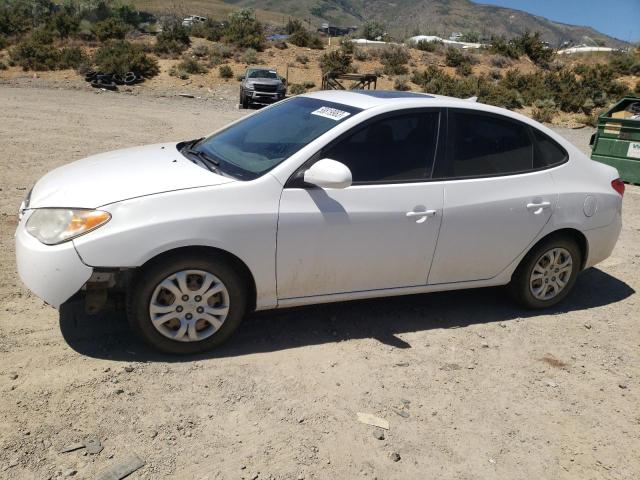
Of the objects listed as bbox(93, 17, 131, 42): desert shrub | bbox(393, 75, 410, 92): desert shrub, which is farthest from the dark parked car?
bbox(93, 17, 131, 42): desert shrub

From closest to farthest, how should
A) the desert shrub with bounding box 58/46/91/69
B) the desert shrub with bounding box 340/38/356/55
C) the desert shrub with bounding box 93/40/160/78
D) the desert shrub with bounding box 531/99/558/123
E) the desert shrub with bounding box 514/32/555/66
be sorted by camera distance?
the desert shrub with bounding box 531/99/558/123
the desert shrub with bounding box 93/40/160/78
the desert shrub with bounding box 58/46/91/69
the desert shrub with bounding box 340/38/356/55
the desert shrub with bounding box 514/32/555/66

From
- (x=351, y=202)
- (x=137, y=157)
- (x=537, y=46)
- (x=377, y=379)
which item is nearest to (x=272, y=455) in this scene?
(x=377, y=379)

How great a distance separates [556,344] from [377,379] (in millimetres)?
1628

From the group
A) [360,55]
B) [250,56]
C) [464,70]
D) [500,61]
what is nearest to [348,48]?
[360,55]

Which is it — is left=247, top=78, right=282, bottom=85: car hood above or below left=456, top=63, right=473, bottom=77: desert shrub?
below

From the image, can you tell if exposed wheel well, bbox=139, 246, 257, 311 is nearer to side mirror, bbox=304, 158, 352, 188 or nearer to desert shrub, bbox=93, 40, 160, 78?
side mirror, bbox=304, 158, 352, 188

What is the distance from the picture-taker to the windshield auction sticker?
4102 millimetres

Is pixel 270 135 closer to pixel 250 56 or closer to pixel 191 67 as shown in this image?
pixel 191 67

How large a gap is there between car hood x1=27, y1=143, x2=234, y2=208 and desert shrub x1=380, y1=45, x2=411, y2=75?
31.4 m

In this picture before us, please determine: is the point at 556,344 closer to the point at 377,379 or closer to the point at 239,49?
the point at 377,379

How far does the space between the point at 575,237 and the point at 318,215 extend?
2470 mm

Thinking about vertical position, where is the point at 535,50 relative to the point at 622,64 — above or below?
above

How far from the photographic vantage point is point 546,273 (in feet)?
16.2

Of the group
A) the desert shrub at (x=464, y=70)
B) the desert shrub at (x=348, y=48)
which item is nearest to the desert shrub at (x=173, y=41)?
the desert shrub at (x=348, y=48)
